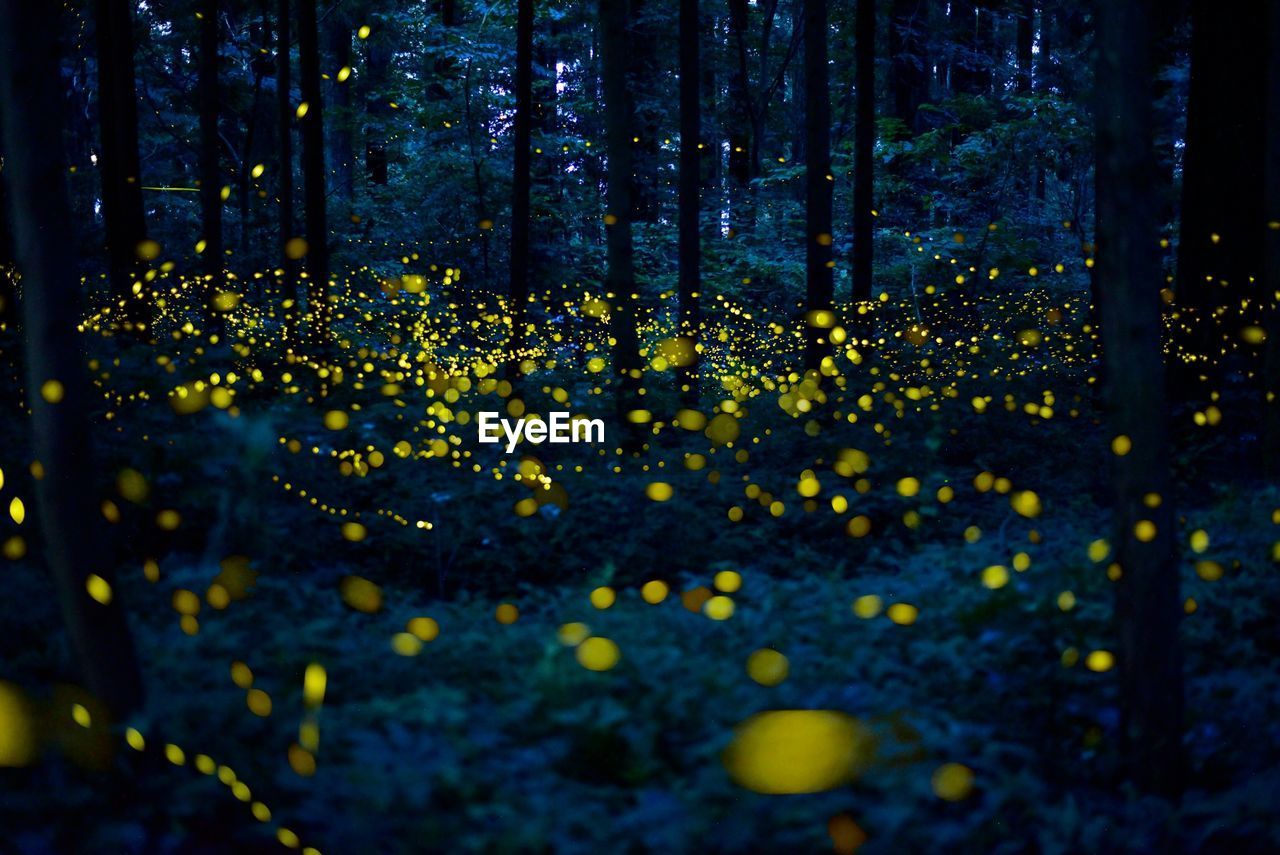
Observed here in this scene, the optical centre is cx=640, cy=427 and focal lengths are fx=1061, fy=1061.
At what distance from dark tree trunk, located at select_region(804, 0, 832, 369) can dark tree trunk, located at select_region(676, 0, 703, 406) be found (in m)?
2.33

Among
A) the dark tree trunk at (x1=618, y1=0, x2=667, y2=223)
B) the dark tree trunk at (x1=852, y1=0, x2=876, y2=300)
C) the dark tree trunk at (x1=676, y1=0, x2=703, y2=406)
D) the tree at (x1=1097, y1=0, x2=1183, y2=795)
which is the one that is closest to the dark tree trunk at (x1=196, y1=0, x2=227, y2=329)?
the dark tree trunk at (x1=676, y1=0, x2=703, y2=406)

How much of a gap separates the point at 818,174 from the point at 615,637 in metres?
9.68

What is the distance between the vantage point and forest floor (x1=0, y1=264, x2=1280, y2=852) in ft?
13.4

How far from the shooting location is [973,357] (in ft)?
50.3

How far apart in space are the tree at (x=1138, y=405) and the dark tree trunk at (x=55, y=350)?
4.49m

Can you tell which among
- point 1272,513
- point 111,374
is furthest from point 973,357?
point 111,374

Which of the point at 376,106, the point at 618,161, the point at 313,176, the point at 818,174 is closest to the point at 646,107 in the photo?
the point at 313,176

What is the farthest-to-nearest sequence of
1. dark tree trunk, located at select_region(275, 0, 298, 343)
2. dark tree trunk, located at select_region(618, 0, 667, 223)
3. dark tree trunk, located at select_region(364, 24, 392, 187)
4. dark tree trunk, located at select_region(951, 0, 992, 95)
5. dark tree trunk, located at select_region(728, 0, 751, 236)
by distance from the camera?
dark tree trunk, located at select_region(364, 24, 392, 187) < dark tree trunk, located at select_region(951, 0, 992, 95) < dark tree trunk, located at select_region(728, 0, 751, 236) < dark tree trunk, located at select_region(618, 0, 667, 223) < dark tree trunk, located at select_region(275, 0, 298, 343)

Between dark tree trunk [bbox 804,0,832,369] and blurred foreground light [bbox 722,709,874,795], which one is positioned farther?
dark tree trunk [bbox 804,0,832,369]

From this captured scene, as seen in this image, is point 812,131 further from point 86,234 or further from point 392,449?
point 86,234

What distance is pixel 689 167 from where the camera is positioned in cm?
1623

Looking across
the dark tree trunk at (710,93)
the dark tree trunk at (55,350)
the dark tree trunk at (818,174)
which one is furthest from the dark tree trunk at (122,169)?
the dark tree trunk at (710,93)

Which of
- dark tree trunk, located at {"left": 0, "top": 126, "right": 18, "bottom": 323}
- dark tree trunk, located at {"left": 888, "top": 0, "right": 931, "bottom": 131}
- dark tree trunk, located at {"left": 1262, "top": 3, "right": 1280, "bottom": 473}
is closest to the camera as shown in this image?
dark tree trunk, located at {"left": 1262, "top": 3, "right": 1280, "bottom": 473}

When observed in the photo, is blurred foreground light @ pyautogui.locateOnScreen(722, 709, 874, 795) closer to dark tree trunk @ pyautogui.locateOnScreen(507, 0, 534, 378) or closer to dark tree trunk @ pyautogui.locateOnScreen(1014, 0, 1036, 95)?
dark tree trunk @ pyautogui.locateOnScreen(507, 0, 534, 378)
